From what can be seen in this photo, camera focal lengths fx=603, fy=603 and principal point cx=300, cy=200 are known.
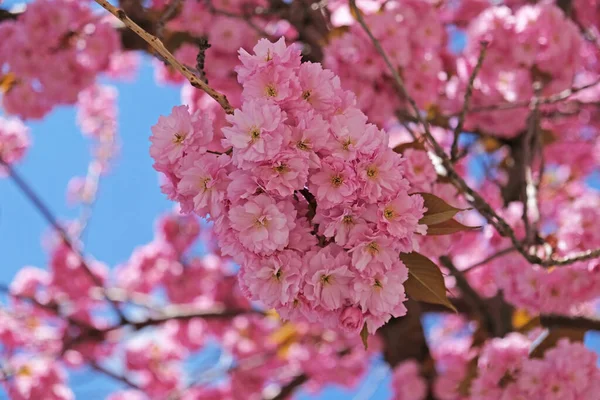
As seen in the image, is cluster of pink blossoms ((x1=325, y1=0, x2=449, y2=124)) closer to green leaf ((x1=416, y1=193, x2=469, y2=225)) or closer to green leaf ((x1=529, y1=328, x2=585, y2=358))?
green leaf ((x1=529, y1=328, x2=585, y2=358))

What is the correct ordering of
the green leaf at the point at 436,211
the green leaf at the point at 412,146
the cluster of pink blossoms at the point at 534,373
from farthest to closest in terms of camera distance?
the cluster of pink blossoms at the point at 534,373 < the green leaf at the point at 412,146 < the green leaf at the point at 436,211

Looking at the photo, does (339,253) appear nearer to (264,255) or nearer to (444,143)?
(264,255)

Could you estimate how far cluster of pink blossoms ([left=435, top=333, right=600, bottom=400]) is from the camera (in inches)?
57.6

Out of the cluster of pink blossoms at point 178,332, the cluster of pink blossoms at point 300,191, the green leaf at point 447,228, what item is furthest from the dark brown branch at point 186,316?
the cluster of pink blossoms at point 300,191

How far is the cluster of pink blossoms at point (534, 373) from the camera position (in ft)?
4.80

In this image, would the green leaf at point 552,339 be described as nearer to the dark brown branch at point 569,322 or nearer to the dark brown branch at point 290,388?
the dark brown branch at point 569,322

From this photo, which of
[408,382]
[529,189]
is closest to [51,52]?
[529,189]

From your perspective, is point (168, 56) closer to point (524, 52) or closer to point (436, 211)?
point (436, 211)

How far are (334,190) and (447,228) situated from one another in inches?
11.1

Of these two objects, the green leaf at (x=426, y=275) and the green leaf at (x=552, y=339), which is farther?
the green leaf at (x=552, y=339)

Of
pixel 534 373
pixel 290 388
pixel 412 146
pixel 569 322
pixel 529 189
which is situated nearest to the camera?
pixel 412 146

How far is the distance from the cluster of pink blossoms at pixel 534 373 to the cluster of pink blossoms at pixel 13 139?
2974 millimetres

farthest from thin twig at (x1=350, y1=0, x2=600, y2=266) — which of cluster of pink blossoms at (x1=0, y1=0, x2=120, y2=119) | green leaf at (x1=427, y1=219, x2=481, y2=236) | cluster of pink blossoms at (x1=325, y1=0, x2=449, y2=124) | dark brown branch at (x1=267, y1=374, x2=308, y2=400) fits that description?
dark brown branch at (x1=267, y1=374, x2=308, y2=400)

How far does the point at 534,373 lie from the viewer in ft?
4.94
